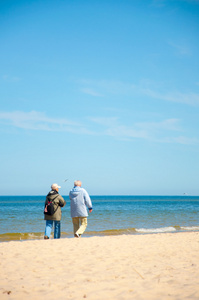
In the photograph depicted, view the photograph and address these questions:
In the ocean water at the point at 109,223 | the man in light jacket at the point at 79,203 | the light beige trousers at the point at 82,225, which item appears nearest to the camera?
the man in light jacket at the point at 79,203

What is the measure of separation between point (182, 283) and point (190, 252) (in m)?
2.65

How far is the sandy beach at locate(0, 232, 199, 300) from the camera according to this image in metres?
4.14

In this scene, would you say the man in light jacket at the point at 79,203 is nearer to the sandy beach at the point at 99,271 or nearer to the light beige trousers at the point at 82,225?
the light beige trousers at the point at 82,225

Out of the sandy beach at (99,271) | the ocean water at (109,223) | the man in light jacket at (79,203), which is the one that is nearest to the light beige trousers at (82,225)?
the man in light jacket at (79,203)

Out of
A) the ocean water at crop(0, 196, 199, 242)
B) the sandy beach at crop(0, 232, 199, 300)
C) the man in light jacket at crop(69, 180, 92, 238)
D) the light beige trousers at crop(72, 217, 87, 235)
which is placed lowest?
the ocean water at crop(0, 196, 199, 242)

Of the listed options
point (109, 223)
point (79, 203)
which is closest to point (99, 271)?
point (79, 203)

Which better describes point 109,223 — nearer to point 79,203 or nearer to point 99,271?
point 79,203

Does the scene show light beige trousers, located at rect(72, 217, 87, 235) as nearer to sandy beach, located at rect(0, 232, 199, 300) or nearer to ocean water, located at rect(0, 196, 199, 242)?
sandy beach, located at rect(0, 232, 199, 300)

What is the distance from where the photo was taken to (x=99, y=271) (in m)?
5.28

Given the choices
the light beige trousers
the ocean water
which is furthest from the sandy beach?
the ocean water

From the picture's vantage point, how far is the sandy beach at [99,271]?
4.14 metres

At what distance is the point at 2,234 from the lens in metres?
14.9

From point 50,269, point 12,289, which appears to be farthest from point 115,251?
point 12,289

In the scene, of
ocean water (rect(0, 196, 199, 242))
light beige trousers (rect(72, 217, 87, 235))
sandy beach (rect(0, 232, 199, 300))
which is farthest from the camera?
ocean water (rect(0, 196, 199, 242))
